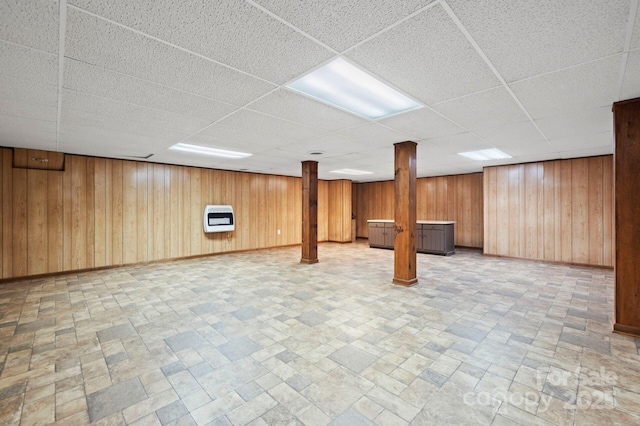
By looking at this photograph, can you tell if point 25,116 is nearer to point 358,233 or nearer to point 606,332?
point 606,332

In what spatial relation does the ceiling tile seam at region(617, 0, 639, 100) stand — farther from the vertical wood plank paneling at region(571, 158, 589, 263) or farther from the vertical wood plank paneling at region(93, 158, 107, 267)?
the vertical wood plank paneling at region(93, 158, 107, 267)

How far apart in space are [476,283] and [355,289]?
2273mm

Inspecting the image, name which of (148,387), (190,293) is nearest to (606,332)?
(148,387)

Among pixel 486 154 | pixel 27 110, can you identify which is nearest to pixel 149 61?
pixel 27 110

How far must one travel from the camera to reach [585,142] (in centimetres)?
510

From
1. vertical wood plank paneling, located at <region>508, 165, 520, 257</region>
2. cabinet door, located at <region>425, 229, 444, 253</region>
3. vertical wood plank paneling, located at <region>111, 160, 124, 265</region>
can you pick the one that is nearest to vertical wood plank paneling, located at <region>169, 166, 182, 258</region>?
vertical wood plank paneling, located at <region>111, 160, 124, 265</region>

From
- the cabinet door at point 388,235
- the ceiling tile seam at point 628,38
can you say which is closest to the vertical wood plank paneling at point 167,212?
the cabinet door at point 388,235

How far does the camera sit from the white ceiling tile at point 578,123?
3494 mm

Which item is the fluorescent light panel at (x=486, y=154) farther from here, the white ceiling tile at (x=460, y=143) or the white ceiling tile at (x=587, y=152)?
the white ceiling tile at (x=587, y=152)

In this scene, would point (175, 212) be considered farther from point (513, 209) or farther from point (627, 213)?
point (513, 209)

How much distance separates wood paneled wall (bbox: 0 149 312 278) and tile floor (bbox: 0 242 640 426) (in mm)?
1149

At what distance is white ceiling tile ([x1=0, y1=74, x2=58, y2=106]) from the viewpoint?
2.56 meters

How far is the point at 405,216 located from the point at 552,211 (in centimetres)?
487

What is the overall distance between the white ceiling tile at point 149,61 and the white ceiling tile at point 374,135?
5.79ft
